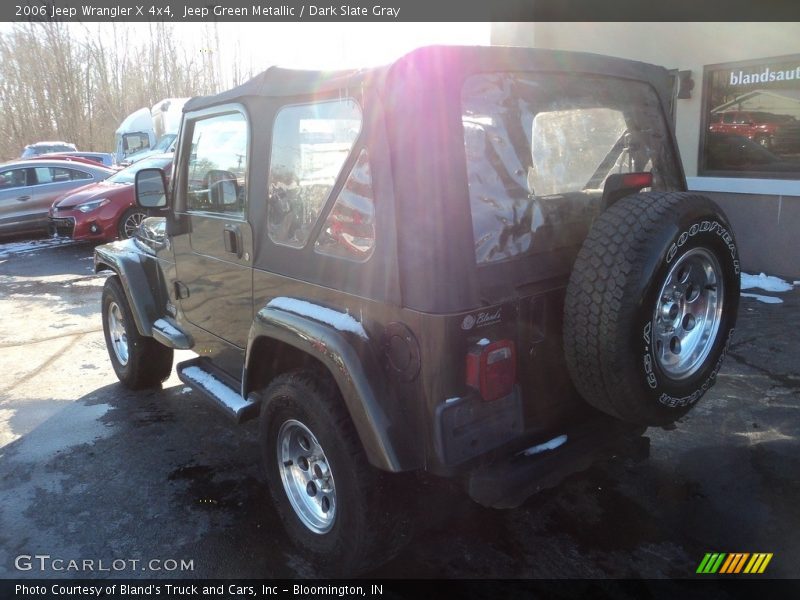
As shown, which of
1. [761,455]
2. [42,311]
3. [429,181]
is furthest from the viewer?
[42,311]

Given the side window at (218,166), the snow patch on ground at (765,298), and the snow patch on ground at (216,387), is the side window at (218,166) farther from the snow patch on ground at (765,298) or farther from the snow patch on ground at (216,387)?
the snow patch on ground at (765,298)

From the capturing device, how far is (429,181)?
206cm

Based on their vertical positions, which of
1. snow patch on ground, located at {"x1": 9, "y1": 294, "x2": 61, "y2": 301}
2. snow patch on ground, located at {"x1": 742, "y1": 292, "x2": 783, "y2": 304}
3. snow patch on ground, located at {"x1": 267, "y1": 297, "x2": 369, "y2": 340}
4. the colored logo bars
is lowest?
the colored logo bars

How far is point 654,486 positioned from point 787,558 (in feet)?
2.23

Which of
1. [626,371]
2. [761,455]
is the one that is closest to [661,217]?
[626,371]

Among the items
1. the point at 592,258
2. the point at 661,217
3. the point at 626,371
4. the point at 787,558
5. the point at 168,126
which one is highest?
the point at 168,126

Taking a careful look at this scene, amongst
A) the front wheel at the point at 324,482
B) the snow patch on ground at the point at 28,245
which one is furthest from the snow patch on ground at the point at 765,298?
the snow patch on ground at the point at 28,245

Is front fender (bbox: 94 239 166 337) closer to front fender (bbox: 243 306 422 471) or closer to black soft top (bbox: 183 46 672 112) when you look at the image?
black soft top (bbox: 183 46 672 112)

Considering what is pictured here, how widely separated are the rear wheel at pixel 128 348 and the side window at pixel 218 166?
1.28 meters

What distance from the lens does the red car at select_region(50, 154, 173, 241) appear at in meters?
10.8

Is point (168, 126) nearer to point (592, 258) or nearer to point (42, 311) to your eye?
point (42, 311)

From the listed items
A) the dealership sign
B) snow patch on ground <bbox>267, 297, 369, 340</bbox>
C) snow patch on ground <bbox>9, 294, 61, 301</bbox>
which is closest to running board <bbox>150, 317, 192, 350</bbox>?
snow patch on ground <bbox>267, 297, 369, 340</bbox>

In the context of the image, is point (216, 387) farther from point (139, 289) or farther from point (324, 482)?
point (139, 289)

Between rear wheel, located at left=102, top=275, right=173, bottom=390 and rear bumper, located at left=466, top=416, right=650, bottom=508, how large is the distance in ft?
10.1
